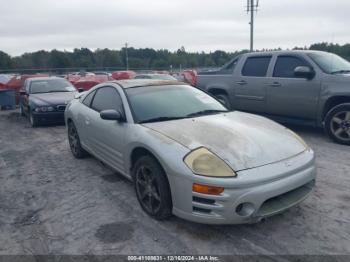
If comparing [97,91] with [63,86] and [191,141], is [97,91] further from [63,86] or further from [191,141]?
[63,86]

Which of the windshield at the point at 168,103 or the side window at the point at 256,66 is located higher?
the side window at the point at 256,66

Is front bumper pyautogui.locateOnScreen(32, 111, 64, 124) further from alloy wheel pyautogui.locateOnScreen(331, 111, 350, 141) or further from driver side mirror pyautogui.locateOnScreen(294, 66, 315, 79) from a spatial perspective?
alloy wheel pyautogui.locateOnScreen(331, 111, 350, 141)

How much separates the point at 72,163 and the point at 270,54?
4.80 m

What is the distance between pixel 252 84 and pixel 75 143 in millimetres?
4084

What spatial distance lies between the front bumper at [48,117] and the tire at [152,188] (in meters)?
6.30

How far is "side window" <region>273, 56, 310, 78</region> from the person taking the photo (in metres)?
6.66

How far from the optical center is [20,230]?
3.45 meters

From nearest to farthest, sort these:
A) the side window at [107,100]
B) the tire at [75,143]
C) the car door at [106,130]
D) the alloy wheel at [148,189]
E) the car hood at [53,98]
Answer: the alloy wheel at [148,189]
the car door at [106,130]
the side window at [107,100]
the tire at [75,143]
the car hood at [53,98]

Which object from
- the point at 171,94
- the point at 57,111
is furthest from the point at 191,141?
the point at 57,111

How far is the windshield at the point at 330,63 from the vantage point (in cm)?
634

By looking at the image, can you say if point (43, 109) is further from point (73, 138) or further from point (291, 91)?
point (291, 91)

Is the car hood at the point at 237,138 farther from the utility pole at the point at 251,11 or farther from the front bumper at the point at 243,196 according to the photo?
the utility pole at the point at 251,11

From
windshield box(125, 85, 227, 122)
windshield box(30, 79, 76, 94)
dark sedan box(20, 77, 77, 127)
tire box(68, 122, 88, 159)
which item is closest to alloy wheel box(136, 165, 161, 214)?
windshield box(125, 85, 227, 122)

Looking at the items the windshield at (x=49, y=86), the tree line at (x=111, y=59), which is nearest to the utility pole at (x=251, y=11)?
the windshield at (x=49, y=86)
